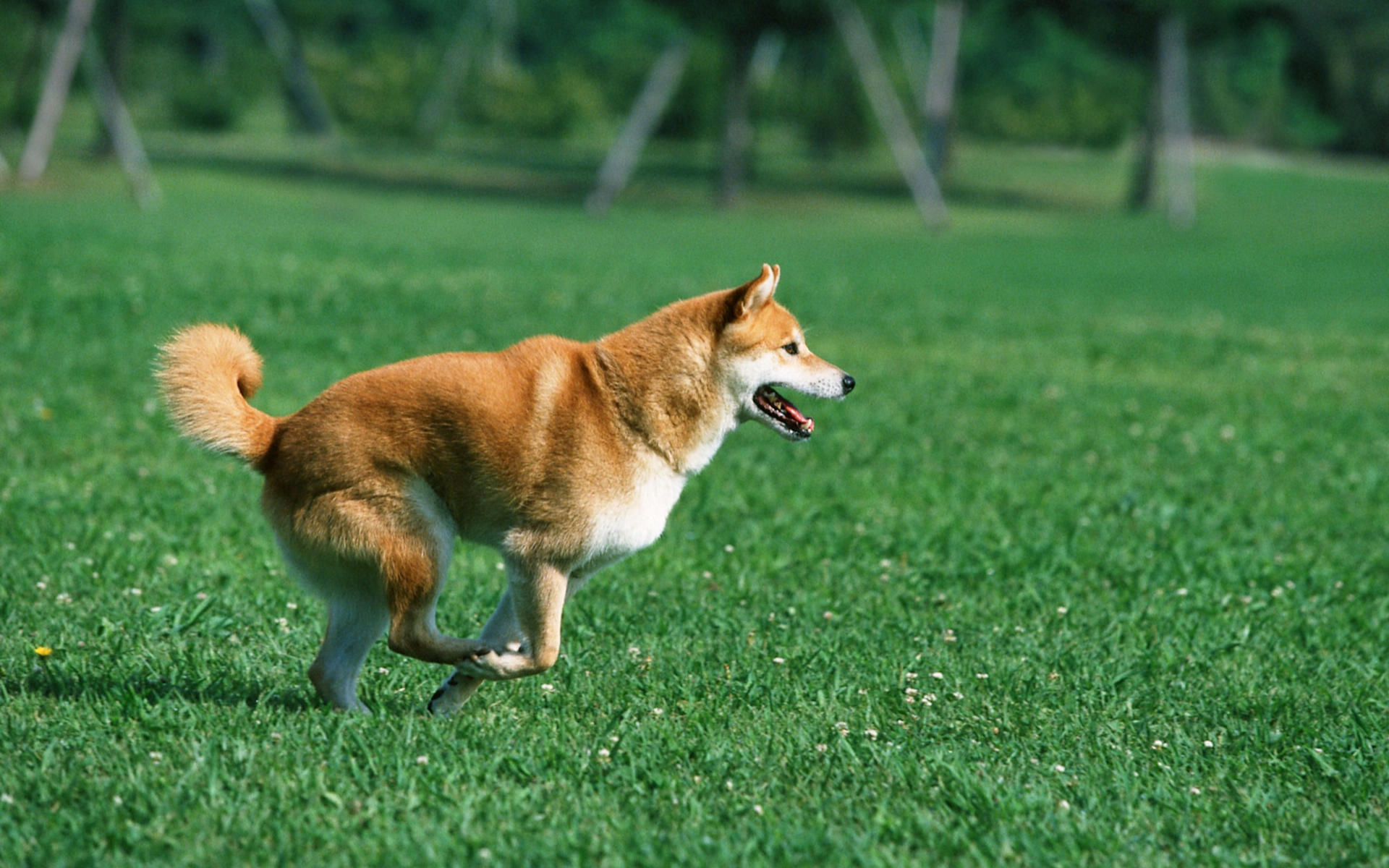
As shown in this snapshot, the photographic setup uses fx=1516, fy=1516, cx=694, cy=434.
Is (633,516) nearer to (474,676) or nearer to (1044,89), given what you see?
(474,676)

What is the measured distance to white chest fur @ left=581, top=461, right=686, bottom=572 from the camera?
15.7ft

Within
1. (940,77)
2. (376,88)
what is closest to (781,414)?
(940,77)

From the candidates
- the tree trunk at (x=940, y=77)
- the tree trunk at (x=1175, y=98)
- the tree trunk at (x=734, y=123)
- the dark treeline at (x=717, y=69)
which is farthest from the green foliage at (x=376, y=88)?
the tree trunk at (x=1175, y=98)

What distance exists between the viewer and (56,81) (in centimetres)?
2975

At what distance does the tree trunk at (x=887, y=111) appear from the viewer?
115 feet

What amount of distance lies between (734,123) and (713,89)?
32.8ft

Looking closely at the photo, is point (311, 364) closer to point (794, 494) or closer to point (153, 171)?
point (794, 494)

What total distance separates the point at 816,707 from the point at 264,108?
208 feet

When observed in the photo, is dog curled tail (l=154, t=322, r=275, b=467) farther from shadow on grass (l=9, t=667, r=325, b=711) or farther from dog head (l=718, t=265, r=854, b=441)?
dog head (l=718, t=265, r=854, b=441)

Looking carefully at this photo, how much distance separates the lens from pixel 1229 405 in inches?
489

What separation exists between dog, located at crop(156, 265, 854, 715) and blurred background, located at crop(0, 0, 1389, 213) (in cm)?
2557

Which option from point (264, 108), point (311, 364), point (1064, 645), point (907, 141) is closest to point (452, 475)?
point (1064, 645)

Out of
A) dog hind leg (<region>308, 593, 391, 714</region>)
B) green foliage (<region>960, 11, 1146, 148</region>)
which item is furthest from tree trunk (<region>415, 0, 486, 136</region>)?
dog hind leg (<region>308, 593, 391, 714</region>)

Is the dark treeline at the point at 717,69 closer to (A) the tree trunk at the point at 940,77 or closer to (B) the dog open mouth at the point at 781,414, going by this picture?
(A) the tree trunk at the point at 940,77
